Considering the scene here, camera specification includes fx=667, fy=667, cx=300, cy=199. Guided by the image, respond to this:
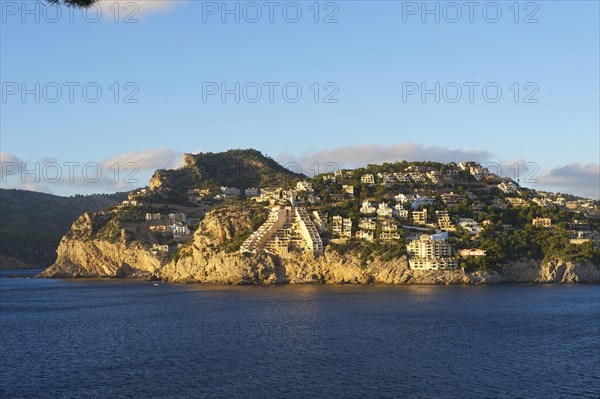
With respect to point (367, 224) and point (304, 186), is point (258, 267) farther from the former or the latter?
point (304, 186)

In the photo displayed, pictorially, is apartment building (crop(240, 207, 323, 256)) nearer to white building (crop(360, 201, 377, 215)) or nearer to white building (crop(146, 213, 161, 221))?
white building (crop(360, 201, 377, 215))

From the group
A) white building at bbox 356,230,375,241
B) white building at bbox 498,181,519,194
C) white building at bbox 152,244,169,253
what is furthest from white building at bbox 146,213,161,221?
white building at bbox 498,181,519,194

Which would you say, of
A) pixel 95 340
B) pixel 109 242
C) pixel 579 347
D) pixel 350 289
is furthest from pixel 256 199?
pixel 579 347

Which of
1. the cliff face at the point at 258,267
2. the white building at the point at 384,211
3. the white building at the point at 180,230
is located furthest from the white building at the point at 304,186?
the white building at the point at 180,230

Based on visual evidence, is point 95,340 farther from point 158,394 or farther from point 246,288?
point 246,288

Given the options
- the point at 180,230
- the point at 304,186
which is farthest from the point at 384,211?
the point at 180,230

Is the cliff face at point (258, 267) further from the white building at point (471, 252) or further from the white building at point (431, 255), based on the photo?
the white building at point (471, 252)
